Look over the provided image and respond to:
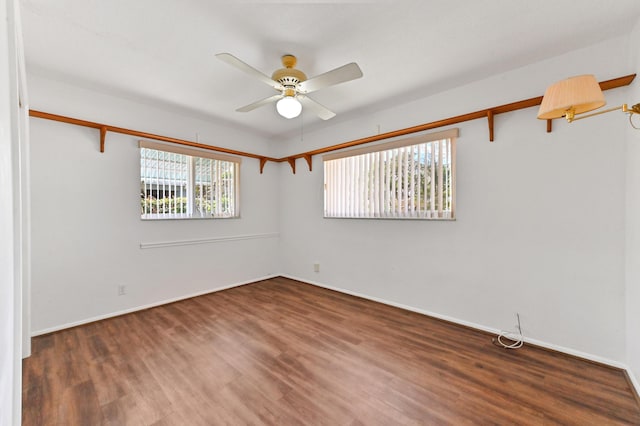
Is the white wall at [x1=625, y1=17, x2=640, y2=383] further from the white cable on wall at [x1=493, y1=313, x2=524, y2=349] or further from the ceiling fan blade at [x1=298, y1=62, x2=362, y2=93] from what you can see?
the ceiling fan blade at [x1=298, y1=62, x2=362, y2=93]

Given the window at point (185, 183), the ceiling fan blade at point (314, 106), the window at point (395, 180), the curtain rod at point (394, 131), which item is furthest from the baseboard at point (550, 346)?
the window at point (185, 183)

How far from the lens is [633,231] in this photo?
6.44 ft

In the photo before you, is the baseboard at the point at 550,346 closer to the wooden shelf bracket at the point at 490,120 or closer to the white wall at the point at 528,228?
the white wall at the point at 528,228

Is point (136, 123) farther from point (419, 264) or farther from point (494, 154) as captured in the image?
point (494, 154)

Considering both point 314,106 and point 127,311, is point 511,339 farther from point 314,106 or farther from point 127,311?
point 127,311

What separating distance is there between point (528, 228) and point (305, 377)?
2.48m

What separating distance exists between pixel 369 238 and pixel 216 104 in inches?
110

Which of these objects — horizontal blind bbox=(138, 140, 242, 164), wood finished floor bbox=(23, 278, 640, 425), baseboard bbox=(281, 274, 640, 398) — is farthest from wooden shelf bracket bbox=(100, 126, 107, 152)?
baseboard bbox=(281, 274, 640, 398)

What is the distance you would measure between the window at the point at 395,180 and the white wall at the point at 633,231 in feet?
4.28

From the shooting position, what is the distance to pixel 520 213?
257 centimetres

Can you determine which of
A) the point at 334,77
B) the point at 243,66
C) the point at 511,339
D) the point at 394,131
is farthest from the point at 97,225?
the point at 511,339

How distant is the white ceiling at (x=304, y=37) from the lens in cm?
182

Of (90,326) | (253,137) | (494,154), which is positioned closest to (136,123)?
(253,137)

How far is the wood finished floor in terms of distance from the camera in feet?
5.42
